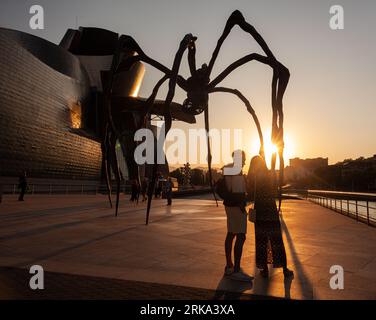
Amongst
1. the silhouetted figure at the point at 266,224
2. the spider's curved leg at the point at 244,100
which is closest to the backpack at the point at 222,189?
the silhouetted figure at the point at 266,224

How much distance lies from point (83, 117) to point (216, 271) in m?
49.0

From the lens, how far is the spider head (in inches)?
262

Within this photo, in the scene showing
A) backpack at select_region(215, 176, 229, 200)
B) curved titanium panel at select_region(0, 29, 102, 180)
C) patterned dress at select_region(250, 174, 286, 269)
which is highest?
curved titanium panel at select_region(0, 29, 102, 180)

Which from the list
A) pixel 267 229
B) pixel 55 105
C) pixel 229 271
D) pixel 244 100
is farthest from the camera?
pixel 55 105

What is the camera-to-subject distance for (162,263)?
4910 mm

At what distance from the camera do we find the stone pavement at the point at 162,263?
3.60m

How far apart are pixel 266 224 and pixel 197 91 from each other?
10.9ft

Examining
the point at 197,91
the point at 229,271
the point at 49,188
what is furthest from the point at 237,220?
the point at 49,188

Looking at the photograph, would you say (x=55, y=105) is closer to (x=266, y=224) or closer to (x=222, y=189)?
(x=222, y=189)

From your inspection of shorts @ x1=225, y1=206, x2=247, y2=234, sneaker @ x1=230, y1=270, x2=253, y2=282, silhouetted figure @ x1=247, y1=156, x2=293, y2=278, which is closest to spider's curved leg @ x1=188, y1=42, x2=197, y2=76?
silhouetted figure @ x1=247, y1=156, x2=293, y2=278

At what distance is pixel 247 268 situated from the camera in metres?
4.74

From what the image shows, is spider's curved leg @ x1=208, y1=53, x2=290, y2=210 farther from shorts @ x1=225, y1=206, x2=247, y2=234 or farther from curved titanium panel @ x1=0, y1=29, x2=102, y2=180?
curved titanium panel @ x1=0, y1=29, x2=102, y2=180

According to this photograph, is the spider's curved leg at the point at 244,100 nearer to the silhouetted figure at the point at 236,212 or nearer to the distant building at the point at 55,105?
the silhouetted figure at the point at 236,212
